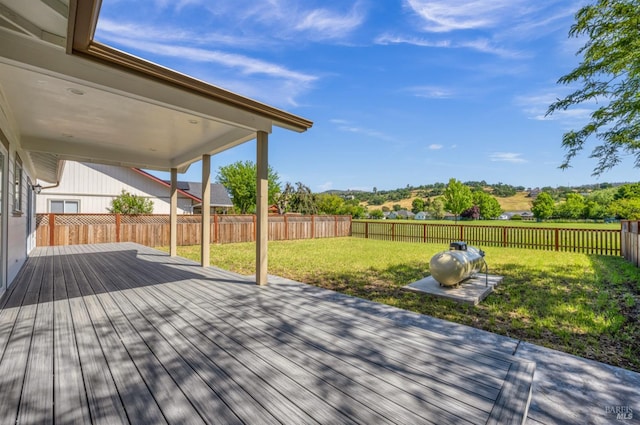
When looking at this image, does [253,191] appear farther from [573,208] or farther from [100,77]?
[573,208]

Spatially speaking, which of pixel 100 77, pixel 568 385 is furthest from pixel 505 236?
pixel 100 77

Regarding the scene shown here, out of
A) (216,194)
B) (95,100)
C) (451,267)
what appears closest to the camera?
(95,100)

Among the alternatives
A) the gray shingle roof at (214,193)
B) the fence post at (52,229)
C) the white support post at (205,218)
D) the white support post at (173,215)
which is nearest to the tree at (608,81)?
the white support post at (205,218)

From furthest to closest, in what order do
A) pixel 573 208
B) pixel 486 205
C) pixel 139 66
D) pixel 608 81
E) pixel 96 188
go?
pixel 486 205 < pixel 573 208 < pixel 96 188 < pixel 608 81 < pixel 139 66

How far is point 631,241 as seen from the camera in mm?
7988

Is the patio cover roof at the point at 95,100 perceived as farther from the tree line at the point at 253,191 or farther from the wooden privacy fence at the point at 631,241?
the tree line at the point at 253,191

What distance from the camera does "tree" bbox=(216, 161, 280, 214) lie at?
2555 cm

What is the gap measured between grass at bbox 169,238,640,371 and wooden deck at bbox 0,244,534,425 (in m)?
1.22

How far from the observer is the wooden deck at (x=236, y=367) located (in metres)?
1.58

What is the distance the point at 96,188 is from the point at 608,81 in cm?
1981

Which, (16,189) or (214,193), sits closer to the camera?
(16,189)

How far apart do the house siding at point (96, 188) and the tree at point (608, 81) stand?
18.3m

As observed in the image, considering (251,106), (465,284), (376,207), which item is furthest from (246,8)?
(376,207)

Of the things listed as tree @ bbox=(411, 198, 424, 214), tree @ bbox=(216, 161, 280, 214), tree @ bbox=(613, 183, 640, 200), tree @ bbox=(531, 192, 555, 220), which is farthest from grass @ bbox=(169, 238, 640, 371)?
tree @ bbox=(411, 198, 424, 214)
